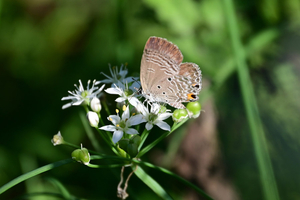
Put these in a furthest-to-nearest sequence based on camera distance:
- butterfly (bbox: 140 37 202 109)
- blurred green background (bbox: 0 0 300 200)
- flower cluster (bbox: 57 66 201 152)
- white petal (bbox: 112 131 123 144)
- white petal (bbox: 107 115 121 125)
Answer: blurred green background (bbox: 0 0 300 200) → butterfly (bbox: 140 37 202 109) → white petal (bbox: 107 115 121 125) → flower cluster (bbox: 57 66 201 152) → white petal (bbox: 112 131 123 144)

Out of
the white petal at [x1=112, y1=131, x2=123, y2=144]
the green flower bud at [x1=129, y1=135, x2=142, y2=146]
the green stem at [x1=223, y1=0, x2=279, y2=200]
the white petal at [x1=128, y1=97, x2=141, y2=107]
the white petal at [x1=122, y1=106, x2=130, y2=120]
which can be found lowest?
the green stem at [x1=223, y1=0, x2=279, y2=200]

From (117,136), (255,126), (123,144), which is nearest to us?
(255,126)

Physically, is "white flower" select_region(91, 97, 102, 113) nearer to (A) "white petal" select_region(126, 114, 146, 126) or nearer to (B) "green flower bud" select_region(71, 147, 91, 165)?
(A) "white petal" select_region(126, 114, 146, 126)

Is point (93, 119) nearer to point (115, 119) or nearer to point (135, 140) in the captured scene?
point (115, 119)

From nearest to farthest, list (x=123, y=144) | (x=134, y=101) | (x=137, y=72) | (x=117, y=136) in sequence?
(x=123, y=144) < (x=117, y=136) < (x=134, y=101) < (x=137, y=72)

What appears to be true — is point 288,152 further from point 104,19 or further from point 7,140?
point 7,140

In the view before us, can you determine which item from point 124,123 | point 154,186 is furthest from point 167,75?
point 154,186

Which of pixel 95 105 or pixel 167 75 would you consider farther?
pixel 167 75

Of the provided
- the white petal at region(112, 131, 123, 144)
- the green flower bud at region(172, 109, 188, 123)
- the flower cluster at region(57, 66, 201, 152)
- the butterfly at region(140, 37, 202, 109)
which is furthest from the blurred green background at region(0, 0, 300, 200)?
the white petal at region(112, 131, 123, 144)

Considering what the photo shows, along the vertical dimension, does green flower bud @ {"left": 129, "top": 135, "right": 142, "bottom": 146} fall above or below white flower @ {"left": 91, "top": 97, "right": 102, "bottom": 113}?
below
